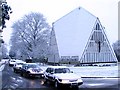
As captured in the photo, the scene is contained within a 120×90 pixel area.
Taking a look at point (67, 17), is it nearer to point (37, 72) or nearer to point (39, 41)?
point (39, 41)

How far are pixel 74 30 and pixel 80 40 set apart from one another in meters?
3.61

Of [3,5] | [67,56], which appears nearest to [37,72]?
[3,5]

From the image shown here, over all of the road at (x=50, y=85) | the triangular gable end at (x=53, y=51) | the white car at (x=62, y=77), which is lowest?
the road at (x=50, y=85)

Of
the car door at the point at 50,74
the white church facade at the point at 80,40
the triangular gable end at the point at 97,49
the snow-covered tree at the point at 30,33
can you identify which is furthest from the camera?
the snow-covered tree at the point at 30,33

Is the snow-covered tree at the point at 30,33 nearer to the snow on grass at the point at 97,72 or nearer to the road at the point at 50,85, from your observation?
the snow on grass at the point at 97,72

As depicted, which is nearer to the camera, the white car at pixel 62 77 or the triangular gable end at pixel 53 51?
the white car at pixel 62 77

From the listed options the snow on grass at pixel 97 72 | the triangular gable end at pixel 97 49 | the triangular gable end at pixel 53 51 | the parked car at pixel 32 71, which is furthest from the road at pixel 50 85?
the triangular gable end at pixel 53 51

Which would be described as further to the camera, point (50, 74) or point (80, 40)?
point (80, 40)

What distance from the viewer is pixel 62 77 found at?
2095 centimetres

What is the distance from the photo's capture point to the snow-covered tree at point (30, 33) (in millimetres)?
80812

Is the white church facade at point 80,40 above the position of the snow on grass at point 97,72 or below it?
above

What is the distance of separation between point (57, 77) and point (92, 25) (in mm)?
57465

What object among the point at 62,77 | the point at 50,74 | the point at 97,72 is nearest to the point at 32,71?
the point at 97,72

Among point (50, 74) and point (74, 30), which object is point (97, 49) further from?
point (50, 74)
